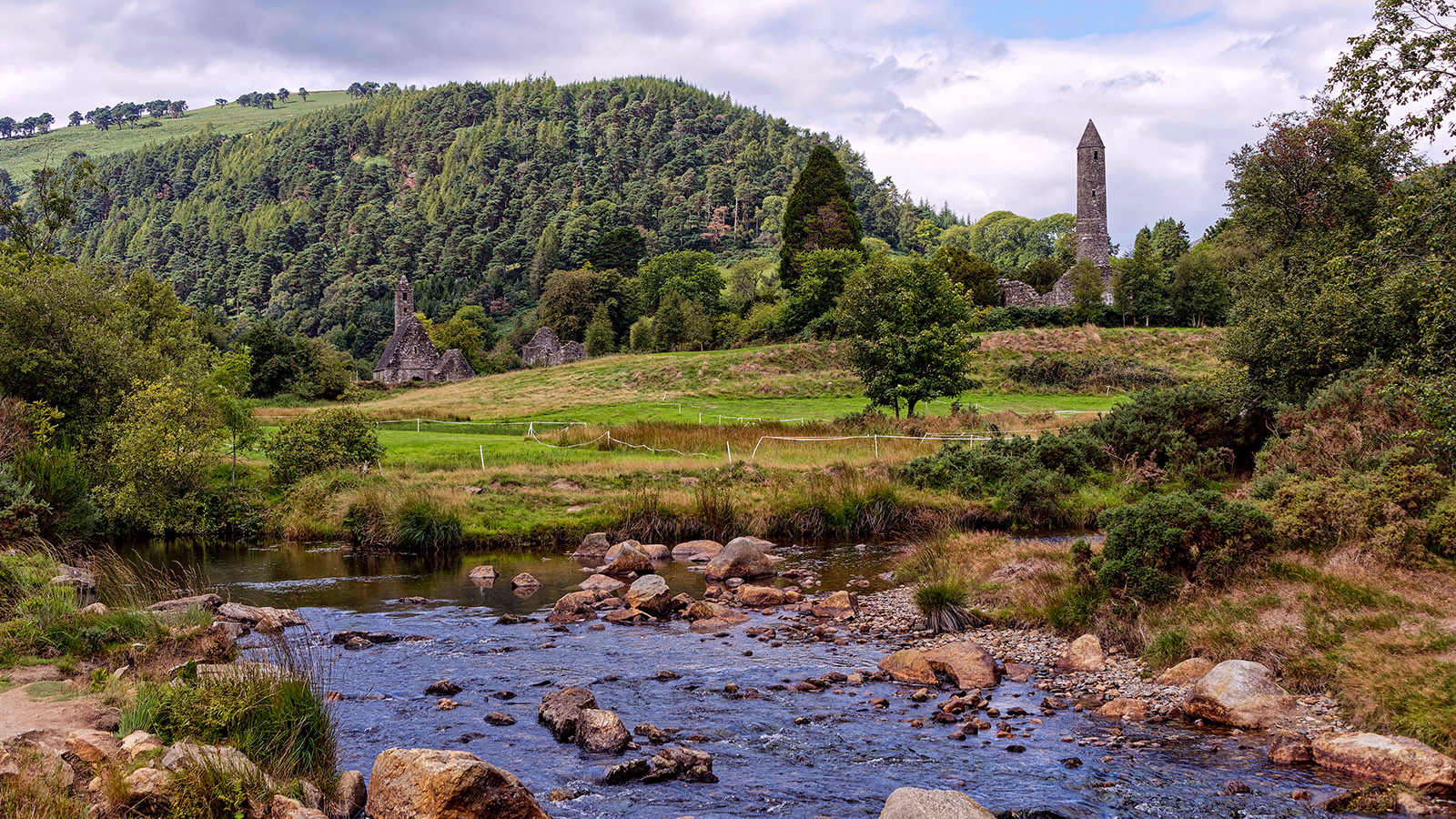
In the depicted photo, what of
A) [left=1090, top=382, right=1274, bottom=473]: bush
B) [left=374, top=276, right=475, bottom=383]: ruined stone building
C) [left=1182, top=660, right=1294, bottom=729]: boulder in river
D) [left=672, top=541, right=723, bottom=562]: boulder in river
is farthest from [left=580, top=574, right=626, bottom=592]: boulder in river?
[left=374, top=276, right=475, bottom=383]: ruined stone building

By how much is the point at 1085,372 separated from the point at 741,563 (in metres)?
49.0

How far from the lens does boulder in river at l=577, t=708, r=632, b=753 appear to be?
35.8ft

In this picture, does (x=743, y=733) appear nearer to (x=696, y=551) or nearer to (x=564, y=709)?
(x=564, y=709)

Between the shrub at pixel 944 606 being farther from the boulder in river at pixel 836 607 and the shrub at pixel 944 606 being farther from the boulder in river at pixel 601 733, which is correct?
the boulder in river at pixel 601 733

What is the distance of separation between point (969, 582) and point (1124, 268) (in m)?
70.6

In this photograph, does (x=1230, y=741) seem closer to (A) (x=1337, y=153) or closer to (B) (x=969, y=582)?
(B) (x=969, y=582)

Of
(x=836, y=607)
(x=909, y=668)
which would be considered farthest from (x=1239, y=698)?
(x=836, y=607)

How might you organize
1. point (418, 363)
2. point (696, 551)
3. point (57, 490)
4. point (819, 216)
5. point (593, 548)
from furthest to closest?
point (418, 363), point (819, 216), point (593, 548), point (696, 551), point (57, 490)

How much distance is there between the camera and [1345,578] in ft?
44.7

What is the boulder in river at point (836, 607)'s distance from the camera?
17.7 m

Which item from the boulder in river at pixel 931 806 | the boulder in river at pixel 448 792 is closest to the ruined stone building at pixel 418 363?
the boulder in river at pixel 448 792

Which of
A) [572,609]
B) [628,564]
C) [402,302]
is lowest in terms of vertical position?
[628,564]

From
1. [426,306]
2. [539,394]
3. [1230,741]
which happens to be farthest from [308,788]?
[426,306]

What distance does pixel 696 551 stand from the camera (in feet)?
81.4
